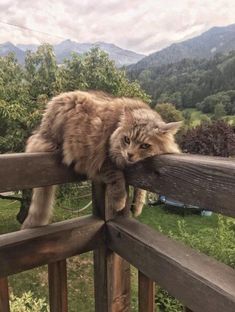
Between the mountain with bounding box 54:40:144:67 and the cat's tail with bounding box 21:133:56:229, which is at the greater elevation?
the mountain with bounding box 54:40:144:67

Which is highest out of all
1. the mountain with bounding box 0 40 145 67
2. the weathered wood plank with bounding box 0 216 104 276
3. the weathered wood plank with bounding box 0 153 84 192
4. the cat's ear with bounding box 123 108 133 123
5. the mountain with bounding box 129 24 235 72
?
the mountain with bounding box 129 24 235 72

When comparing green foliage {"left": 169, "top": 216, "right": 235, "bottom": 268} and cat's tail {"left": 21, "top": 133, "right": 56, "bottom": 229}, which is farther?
green foliage {"left": 169, "top": 216, "right": 235, "bottom": 268}

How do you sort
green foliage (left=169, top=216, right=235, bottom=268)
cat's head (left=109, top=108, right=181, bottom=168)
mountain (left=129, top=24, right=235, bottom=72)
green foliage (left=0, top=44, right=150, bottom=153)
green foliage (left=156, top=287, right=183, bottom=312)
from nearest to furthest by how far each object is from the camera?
cat's head (left=109, top=108, right=181, bottom=168) → green foliage (left=156, top=287, right=183, bottom=312) → green foliage (left=169, top=216, right=235, bottom=268) → green foliage (left=0, top=44, right=150, bottom=153) → mountain (left=129, top=24, right=235, bottom=72)

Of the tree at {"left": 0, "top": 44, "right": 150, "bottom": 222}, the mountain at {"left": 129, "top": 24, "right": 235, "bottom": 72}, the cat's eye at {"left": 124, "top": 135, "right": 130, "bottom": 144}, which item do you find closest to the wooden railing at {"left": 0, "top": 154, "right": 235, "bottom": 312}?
the cat's eye at {"left": 124, "top": 135, "right": 130, "bottom": 144}

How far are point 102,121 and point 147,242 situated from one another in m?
0.79

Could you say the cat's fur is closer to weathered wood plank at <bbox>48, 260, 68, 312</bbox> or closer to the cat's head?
the cat's head

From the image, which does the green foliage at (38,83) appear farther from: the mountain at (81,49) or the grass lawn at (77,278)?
the grass lawn at (77,278)

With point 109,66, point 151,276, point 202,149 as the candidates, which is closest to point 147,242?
point 151,276

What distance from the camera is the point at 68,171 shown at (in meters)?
1.40

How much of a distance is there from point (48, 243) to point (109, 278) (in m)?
0.27

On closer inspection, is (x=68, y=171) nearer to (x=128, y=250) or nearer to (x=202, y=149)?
(x=128, y=250)

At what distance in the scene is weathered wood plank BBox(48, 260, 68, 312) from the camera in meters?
1.35

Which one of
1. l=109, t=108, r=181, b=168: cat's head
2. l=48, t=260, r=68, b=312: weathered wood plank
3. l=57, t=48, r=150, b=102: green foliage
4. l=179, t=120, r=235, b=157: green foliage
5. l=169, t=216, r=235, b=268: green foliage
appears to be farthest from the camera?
l=179, t=120, r=235, b=157: green foliage

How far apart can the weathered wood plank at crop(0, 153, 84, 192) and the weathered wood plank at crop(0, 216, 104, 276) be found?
17 centimetres
